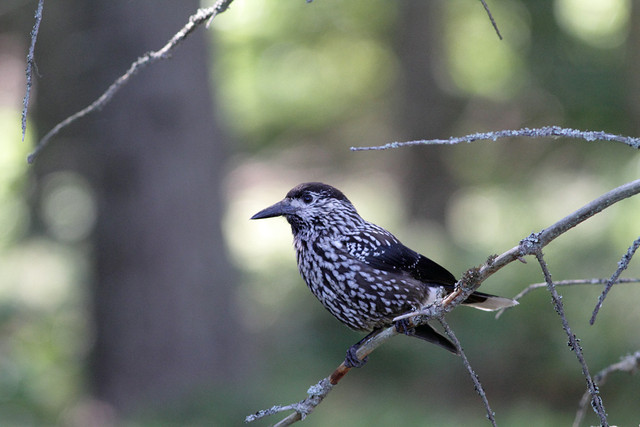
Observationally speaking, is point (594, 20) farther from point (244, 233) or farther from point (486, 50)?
point (244, 233)

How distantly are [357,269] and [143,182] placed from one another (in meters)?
3.78

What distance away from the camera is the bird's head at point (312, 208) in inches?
133

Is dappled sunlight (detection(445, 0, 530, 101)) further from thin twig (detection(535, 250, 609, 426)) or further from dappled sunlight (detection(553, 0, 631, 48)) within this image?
thin twig (detection(535, 250, 609, 426))

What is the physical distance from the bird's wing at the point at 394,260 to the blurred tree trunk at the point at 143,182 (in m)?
3.22

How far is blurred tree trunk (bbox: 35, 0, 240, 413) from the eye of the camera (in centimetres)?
631

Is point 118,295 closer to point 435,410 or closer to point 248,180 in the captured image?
point 435,410

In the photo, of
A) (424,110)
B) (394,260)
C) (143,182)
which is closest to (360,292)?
(394,260)

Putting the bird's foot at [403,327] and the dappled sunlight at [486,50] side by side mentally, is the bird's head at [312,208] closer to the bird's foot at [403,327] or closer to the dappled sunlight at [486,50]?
the bird's foot at [403,327]

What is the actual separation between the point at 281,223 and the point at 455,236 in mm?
2917

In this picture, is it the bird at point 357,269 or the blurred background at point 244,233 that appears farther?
the blurred background at point 244,233

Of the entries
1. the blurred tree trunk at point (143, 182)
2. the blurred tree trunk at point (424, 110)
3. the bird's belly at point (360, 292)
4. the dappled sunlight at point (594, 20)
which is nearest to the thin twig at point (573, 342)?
the bird's belly at point (360, 292)

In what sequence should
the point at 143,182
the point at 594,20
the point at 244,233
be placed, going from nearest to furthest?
the point at 143,182
the point at 594,20
the point at 244,233

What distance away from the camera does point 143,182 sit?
6582 millimetres

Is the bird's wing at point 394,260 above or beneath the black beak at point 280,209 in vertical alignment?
beneath
